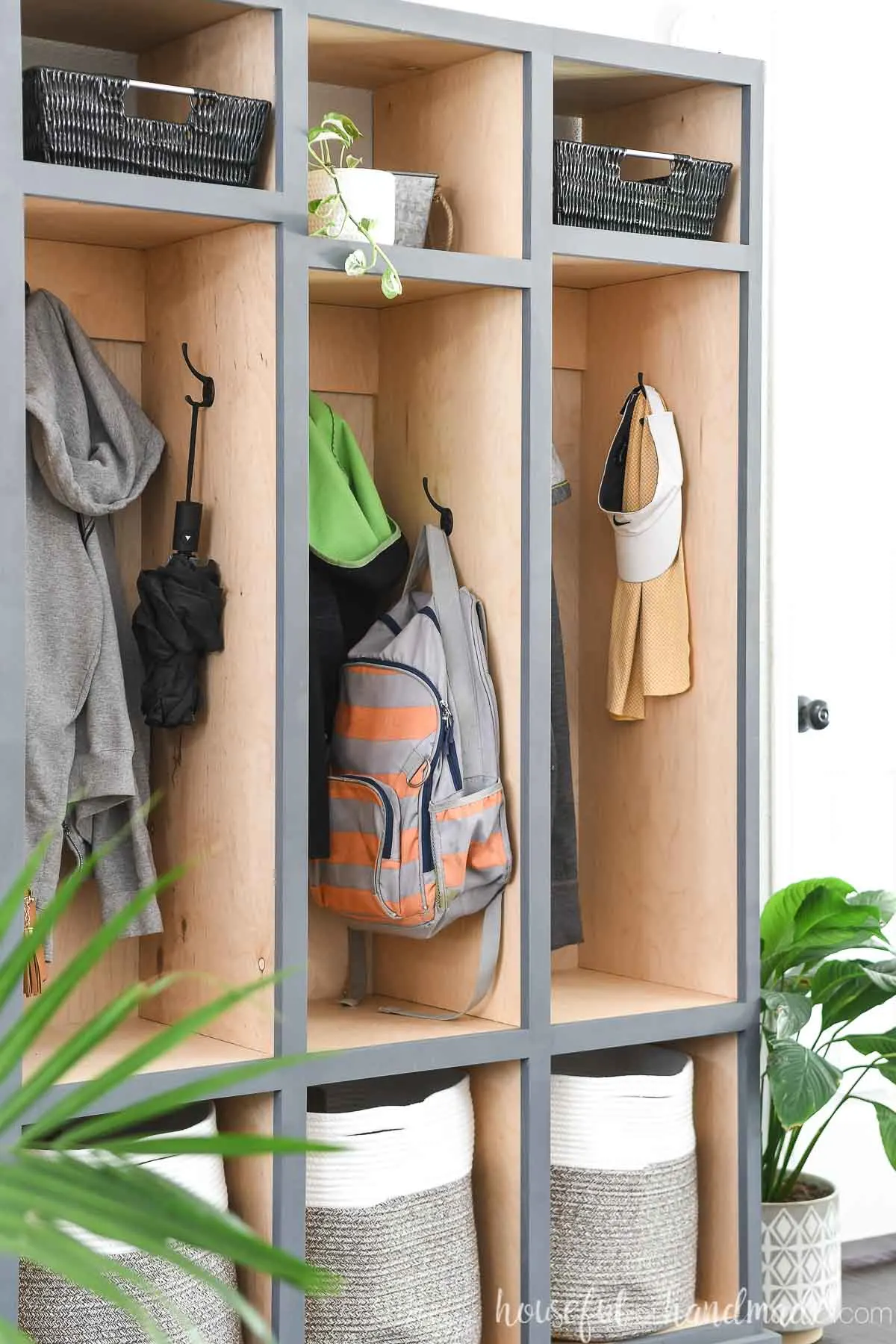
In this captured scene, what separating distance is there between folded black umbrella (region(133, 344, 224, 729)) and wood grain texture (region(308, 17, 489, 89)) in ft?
1.89

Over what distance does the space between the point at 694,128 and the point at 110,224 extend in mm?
1119

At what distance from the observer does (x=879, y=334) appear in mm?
3674

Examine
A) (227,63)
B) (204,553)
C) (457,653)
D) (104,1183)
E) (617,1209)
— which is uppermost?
(227,63)

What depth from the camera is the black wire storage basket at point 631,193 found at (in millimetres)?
2785

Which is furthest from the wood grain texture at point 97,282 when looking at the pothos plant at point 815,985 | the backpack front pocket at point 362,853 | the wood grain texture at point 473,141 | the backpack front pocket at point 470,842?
the pothos plant at point 815,985

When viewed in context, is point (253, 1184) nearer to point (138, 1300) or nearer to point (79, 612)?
point (138, 1300)

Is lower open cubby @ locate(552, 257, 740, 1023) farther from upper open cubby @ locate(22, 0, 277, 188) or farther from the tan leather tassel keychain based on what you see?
the tan leather tassel keychain

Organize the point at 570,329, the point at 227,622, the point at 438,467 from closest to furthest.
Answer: the point at 227,622, the point at 438,467, the point at 570,329

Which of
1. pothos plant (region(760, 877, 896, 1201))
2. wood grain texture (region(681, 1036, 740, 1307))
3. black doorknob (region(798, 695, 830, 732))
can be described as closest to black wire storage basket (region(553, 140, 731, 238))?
black doorknob (region(798, 695, 830, 732))

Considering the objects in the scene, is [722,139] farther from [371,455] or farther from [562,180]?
[371,455]

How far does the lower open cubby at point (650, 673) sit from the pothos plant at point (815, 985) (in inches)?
5.6

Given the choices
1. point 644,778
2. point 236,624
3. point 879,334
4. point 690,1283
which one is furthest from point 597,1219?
point 879,334

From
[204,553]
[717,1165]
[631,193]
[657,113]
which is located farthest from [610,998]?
[657,113]

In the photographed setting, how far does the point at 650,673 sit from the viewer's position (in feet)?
10.0
